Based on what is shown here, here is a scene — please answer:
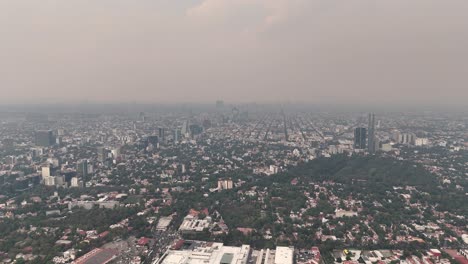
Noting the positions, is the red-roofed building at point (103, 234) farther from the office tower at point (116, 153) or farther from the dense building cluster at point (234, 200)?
the office tower at point (116, 153)

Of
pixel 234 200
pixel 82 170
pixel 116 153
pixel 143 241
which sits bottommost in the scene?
pixel 143 241

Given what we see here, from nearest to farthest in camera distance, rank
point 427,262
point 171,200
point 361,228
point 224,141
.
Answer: point 427,262, point 361,228, point 171,200, point 224,141

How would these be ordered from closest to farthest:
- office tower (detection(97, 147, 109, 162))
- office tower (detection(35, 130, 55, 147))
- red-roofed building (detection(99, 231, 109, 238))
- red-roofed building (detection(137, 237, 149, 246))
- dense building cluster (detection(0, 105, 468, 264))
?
1. dense building cluster (detection(0, 105, 468, 264))
2. red-roofed building (detection(137, 237, 149, 246))
3. red-roofed building (detection(99, 231, 109, 238))
4. office tower (detection(97, 147, 109, 162))
5. office tower (detection(35, 130, 55, 147))

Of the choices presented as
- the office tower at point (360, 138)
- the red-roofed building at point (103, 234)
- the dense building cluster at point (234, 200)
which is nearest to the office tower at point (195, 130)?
the dense building cluster at point (234, 200)

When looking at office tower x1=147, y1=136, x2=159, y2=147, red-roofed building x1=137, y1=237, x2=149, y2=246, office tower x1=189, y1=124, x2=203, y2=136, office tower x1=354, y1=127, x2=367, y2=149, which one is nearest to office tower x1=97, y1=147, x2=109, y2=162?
office tower x1=147, y1=136, x2=159, y2=147

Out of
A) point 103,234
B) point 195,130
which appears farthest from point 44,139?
point 103,234

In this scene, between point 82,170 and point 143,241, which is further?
point 82,170

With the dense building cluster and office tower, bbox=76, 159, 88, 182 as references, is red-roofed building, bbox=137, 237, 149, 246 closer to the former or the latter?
the dense building cluster

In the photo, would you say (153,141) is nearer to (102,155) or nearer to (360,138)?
(102,155)

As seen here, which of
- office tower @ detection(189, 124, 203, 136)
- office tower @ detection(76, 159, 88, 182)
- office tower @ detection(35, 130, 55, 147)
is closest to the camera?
office tower @ detection(76, 159, 88, 182)

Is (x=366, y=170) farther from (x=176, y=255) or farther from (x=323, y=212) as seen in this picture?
(x=176, y=255)

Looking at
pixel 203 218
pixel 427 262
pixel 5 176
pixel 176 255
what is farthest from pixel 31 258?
pixel 427 262
